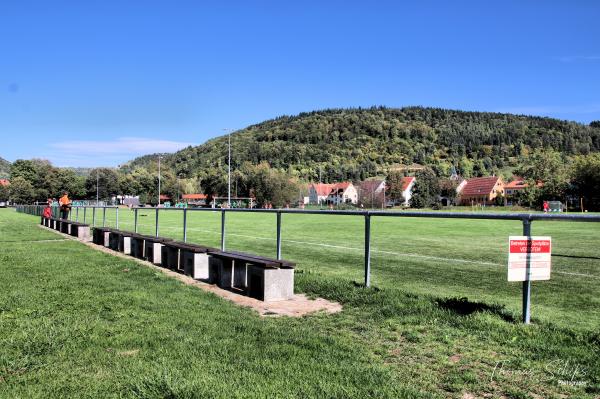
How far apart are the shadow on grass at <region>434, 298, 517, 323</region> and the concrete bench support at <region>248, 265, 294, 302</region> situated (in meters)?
2.05

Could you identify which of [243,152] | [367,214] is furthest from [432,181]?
[367,214]

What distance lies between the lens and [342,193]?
525 feet

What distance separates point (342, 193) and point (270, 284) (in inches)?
6039

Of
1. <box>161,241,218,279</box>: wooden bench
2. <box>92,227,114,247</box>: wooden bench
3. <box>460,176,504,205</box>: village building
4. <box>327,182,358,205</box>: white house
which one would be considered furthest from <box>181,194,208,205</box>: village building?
<box>161,241,218,279</box>: wooden bench

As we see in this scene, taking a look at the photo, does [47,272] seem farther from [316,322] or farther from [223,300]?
[316,322]

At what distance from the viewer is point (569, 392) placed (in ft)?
12.1

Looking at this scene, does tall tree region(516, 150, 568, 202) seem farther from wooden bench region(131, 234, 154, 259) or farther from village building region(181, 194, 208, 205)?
wooden bench region(131, 234, 154, 259)

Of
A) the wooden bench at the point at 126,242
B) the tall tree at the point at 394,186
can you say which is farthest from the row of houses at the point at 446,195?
the wooden bench at the point at 126,242

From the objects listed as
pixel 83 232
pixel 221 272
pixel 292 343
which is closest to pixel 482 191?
pixel 83 232

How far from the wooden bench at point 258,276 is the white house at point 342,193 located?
478 feet

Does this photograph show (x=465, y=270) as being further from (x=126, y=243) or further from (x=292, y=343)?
(x=126, y=243)

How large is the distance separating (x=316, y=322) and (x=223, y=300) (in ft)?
5.69

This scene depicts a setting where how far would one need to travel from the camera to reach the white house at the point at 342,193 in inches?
6171

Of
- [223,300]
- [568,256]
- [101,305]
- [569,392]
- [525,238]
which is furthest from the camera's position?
[568,256]
